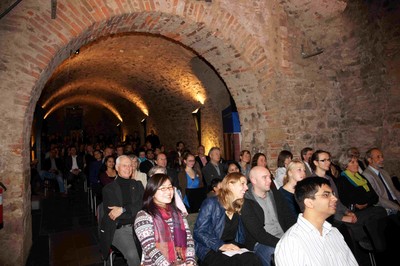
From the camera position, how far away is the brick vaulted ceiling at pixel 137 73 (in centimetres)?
855

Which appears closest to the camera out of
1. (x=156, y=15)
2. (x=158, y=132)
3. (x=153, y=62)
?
(x=156, y=15)

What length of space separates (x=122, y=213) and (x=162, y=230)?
3.61 feet

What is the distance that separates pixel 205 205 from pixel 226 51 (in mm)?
3937

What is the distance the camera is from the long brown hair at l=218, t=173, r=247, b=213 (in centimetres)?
311

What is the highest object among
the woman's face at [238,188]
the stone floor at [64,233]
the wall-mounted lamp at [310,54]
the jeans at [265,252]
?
the wall-mounted lamp at [310,54]

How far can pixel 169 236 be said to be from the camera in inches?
105

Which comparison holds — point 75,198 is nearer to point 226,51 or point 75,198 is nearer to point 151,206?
point 226,51

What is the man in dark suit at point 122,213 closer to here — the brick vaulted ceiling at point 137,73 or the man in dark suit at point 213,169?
the man in dark suit at point 213,169

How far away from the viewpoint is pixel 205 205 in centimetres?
310

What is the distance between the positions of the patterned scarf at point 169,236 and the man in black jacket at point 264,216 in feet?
2.40

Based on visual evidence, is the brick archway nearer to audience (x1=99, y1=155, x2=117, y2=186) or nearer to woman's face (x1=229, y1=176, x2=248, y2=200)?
audience (x1=99, y1=155, x2=117, y2=186)

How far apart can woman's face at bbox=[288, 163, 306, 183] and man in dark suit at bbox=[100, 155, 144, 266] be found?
1918 millimetres

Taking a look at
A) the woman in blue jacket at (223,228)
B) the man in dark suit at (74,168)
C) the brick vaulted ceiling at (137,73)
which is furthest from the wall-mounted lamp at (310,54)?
the man in dark suit at (74,168)

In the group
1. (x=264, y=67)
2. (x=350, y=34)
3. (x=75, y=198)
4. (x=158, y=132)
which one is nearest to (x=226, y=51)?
(x=264, y=67)
